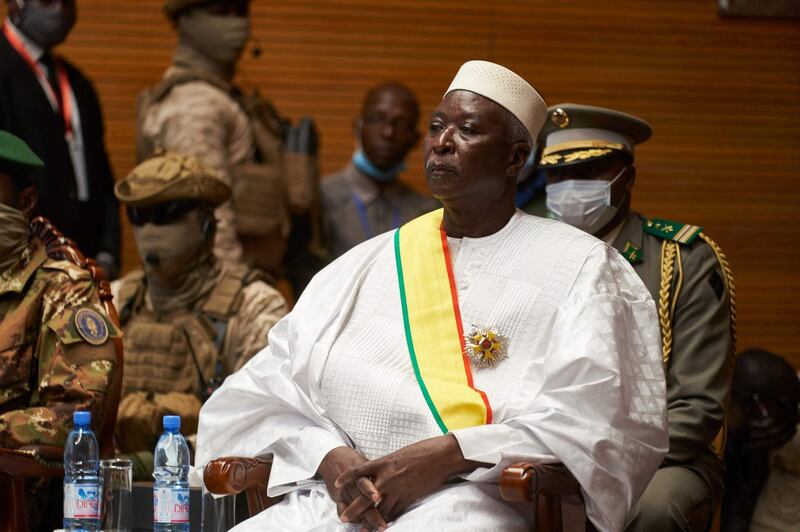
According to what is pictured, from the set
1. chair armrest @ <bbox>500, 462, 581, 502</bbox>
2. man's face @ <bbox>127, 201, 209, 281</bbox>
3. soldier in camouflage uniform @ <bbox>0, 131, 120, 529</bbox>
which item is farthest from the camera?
man's face @ <bbox>127, 201, 209, 281</bbox>

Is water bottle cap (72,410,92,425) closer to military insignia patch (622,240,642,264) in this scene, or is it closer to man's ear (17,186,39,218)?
man's ear (17,186,39,218)

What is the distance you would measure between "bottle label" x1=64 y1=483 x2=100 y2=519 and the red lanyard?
3.01 meters

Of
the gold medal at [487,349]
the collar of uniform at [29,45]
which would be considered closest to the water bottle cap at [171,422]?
the gold medal at [487,349]

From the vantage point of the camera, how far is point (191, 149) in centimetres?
652

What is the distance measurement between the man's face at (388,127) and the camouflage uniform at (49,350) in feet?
8.73

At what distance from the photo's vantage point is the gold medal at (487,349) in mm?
4000

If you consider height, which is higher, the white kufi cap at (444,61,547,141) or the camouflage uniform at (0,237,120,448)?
the white kufi cap at (444,61,547,141)

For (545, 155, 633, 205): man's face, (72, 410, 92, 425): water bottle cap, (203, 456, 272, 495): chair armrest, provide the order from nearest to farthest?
(203, 456, 272, 495): chair armrest < (72, 410, 92, 425): water bottle cap < (545, 155, 633, 205): man's face

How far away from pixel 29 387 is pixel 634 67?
4608mm

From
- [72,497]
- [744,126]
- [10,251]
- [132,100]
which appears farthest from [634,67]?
[72,497]

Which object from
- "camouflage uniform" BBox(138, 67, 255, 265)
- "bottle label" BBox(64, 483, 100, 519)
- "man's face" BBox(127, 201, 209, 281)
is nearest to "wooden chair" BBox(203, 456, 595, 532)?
"bottle label" BBox(64, 483, 100, 519)

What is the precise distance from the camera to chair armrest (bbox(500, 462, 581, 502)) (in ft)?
11.6

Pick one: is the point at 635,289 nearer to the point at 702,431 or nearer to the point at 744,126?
the point at 702,431

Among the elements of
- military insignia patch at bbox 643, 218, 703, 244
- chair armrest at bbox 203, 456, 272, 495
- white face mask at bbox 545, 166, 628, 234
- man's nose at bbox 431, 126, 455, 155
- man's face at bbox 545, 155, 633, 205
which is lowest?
chair armrest at bbox 203, 456, 272, 495
